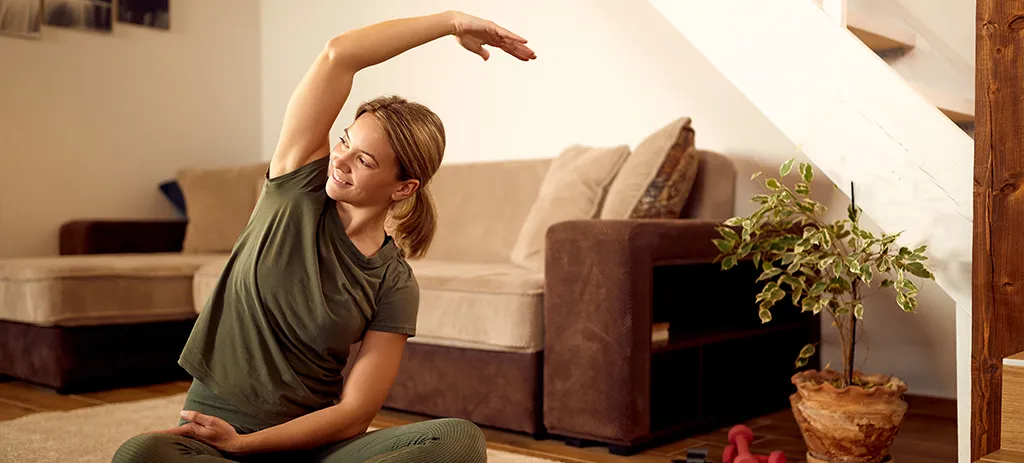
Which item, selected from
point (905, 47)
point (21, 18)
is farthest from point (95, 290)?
point (905, 47)

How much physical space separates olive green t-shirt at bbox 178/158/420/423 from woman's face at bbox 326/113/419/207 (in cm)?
6

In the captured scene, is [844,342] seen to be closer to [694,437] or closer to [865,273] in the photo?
[865,273]

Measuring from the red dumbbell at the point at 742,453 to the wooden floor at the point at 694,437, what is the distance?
0.11 meters

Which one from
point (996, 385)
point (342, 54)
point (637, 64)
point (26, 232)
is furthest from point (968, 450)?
point (26, 232)

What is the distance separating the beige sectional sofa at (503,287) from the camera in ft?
7.83

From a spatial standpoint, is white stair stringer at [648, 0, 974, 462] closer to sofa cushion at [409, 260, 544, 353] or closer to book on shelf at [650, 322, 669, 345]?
book on shelf at [650, 322, 669, 345]

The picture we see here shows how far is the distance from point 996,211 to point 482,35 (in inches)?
43.7

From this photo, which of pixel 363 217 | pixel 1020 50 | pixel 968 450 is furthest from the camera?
pixel 968 450

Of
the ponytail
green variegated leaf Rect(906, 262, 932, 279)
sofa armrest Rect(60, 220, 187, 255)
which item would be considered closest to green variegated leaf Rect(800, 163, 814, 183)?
green variegated leaf Rect(906, 262, 932, 279)

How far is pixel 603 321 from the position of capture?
7.79 feet

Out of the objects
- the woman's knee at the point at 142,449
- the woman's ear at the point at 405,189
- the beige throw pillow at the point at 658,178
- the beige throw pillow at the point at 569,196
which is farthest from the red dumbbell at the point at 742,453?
the woman's knee at the point at 142,449

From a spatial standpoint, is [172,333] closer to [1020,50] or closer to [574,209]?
[574,209]

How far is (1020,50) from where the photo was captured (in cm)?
185

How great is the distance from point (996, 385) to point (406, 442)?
1.20 meters
